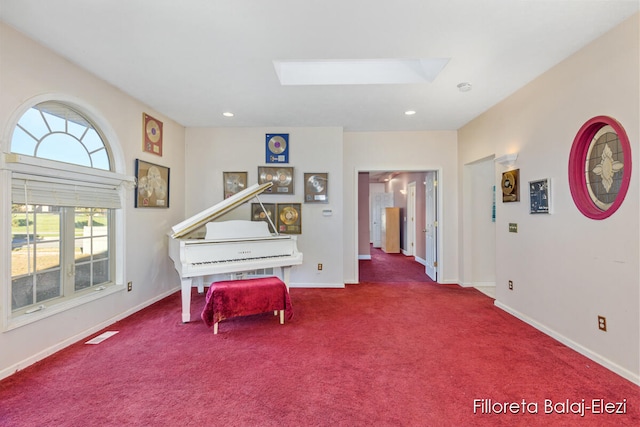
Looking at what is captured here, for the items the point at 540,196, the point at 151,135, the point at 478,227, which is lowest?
the point at 478,227

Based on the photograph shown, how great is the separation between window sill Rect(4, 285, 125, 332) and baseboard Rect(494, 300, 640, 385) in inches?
180

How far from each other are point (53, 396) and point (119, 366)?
41 cm

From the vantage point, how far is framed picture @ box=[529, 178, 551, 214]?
2.77 metres

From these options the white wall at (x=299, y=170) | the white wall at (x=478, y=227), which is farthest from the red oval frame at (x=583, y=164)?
the white wall at (x=299, y=170)

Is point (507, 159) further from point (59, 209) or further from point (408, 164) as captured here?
point (59, 209)

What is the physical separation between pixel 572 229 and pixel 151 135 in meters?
4.84

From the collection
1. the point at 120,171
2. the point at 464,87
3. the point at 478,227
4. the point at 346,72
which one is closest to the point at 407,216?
the point at 478,227

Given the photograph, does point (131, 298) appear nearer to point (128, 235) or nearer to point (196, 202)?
point (128, 235)

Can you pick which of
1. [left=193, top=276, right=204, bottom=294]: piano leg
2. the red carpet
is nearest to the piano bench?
the red carpet

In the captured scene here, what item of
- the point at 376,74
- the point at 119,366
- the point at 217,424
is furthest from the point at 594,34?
the point at 119,366

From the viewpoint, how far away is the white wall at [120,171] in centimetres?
210

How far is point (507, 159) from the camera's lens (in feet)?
10.8

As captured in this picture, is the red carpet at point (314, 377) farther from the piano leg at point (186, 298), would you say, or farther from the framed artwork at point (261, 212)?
the framed artwork at point (261, 212)

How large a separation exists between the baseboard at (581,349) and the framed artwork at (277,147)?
12.3 feet
